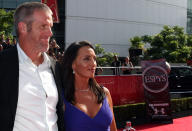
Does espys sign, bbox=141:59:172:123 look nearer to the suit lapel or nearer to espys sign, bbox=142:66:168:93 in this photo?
espys sign, bbox=142:66:168:93

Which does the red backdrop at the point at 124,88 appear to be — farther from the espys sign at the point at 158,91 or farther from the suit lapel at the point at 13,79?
the suit lapel at the point at 13,79

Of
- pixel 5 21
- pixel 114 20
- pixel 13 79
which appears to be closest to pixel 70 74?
pixel 13 79

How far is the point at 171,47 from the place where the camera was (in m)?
28.4

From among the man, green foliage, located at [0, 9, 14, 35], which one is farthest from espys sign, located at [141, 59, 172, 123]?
green foliage, located at [0, 9, 14, 35]

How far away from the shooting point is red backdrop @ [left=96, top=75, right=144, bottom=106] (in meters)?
8.95

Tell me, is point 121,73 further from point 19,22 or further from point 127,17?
point 127,17

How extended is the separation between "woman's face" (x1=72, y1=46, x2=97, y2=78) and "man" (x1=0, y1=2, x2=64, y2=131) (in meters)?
0.32

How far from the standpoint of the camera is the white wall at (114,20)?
3384cm

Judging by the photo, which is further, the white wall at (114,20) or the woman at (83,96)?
the white wall at (114,20)

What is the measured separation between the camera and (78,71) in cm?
273

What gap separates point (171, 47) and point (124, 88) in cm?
1992

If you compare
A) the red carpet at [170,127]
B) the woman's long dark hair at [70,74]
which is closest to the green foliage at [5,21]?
the red carpet at [170,127]

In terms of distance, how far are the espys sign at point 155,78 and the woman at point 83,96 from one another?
683 centimetres

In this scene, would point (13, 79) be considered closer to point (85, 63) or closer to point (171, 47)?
point (85, 63)
